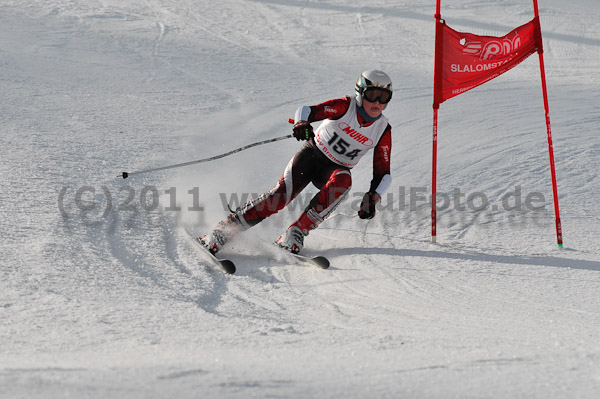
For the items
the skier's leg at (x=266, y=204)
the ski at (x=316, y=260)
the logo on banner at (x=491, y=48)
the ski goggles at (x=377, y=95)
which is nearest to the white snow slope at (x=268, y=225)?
the ski at (x=316, y=260)

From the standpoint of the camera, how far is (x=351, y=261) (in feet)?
15.1

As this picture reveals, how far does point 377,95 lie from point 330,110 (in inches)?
14.2

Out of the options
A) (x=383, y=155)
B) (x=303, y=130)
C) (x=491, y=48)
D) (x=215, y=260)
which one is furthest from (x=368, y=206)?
(x=491, y=48)

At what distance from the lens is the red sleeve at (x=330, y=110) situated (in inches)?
189

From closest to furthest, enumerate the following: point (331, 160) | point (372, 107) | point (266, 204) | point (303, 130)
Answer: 1. point (303, 130)
2. point (372, 107)
3. point (266, 204)
4. point (331, 160)

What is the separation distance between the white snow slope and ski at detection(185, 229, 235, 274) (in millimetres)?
67

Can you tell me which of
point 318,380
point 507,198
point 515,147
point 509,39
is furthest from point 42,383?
point 515,147

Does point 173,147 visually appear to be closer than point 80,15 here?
Yes

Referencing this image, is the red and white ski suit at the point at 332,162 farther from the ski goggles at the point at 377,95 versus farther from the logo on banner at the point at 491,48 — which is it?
the logo on banner at the point at 491,48

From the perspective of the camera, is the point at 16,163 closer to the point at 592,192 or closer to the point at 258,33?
the point at 592,192

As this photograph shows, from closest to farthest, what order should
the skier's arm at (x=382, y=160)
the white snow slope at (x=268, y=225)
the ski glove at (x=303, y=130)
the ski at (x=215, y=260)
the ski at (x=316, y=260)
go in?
the white snow slope at (x=268, y=225), the ski at (x=215, y=260), the ski at (x=316, y=260), the ski glove at (x=303, y=130), the skier's arm at (x=382, y=160)

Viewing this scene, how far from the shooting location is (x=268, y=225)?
5609 millimetres

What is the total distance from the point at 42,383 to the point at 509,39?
402 centimetres

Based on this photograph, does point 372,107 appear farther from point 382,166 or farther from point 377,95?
point 382,166
